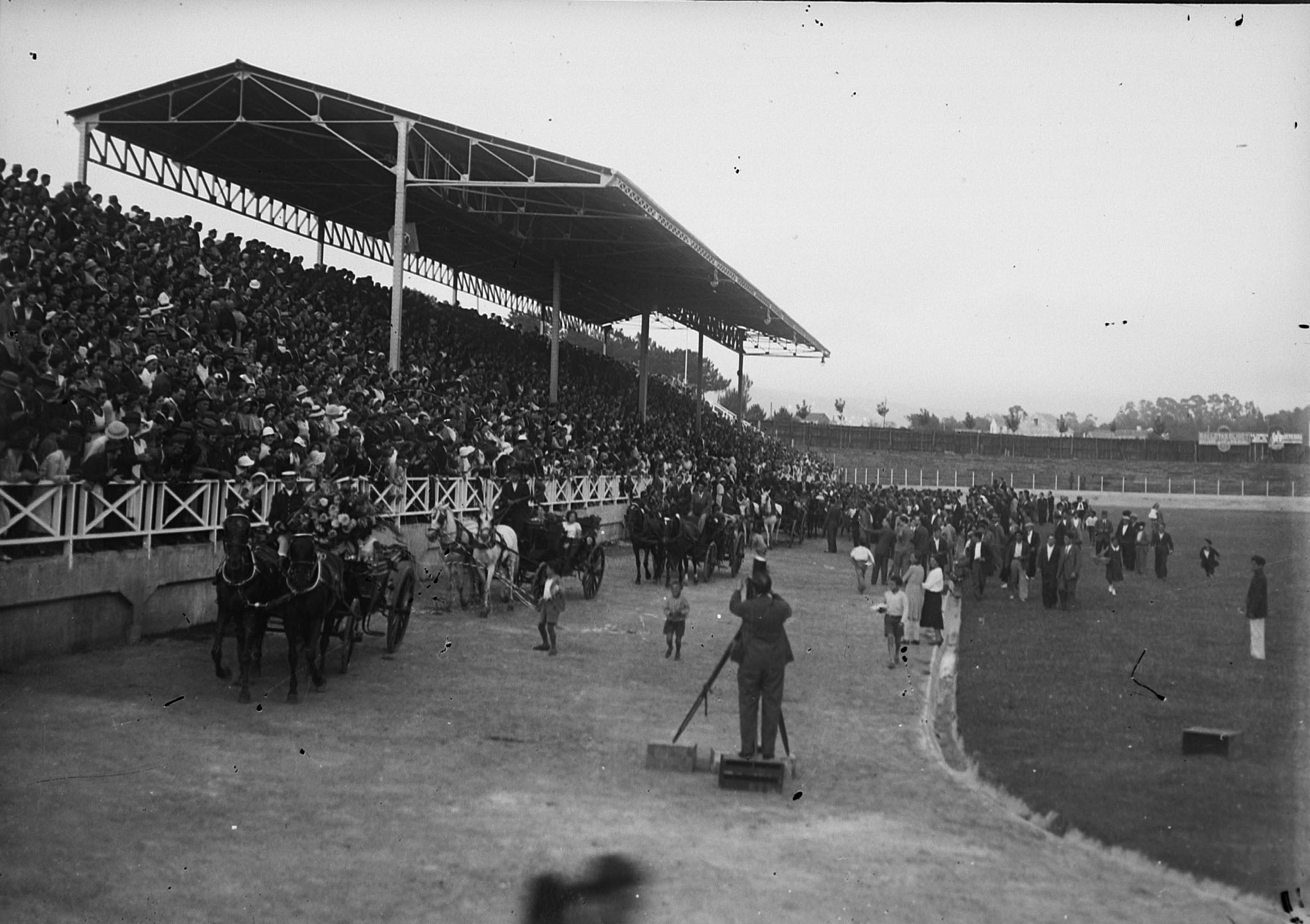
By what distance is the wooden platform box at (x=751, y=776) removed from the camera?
911cm

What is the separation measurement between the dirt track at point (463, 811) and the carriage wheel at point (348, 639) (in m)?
0.18

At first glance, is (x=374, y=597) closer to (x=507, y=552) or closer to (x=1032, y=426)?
(x=507, y=552)

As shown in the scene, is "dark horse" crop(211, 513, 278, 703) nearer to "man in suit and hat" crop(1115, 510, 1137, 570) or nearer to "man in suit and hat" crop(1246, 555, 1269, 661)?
"man in suit and hat" crop(1246, 555, 1269, 661)

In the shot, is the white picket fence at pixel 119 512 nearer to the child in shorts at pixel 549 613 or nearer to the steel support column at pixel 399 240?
the child in shorts at pixel 549 613

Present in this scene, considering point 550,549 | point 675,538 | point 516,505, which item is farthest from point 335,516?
point 675,538

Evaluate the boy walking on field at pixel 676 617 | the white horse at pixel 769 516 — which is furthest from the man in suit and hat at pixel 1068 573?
the white horse at pixel 769 516

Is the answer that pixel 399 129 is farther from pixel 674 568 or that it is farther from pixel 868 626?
pixel 868 626

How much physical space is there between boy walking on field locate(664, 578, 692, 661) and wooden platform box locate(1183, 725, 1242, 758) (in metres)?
5.79

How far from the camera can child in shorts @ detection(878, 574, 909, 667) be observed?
14.9 m

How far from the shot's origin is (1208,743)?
10344 mm

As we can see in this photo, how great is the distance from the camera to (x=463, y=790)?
344 inches

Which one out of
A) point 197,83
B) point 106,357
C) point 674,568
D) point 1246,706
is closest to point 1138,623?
point 1246,706

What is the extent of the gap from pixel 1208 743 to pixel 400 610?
28.8 ft

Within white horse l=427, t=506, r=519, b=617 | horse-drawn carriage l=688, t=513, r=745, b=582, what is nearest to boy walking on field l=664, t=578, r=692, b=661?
white horse l=427, t=506, r=519, b=617
